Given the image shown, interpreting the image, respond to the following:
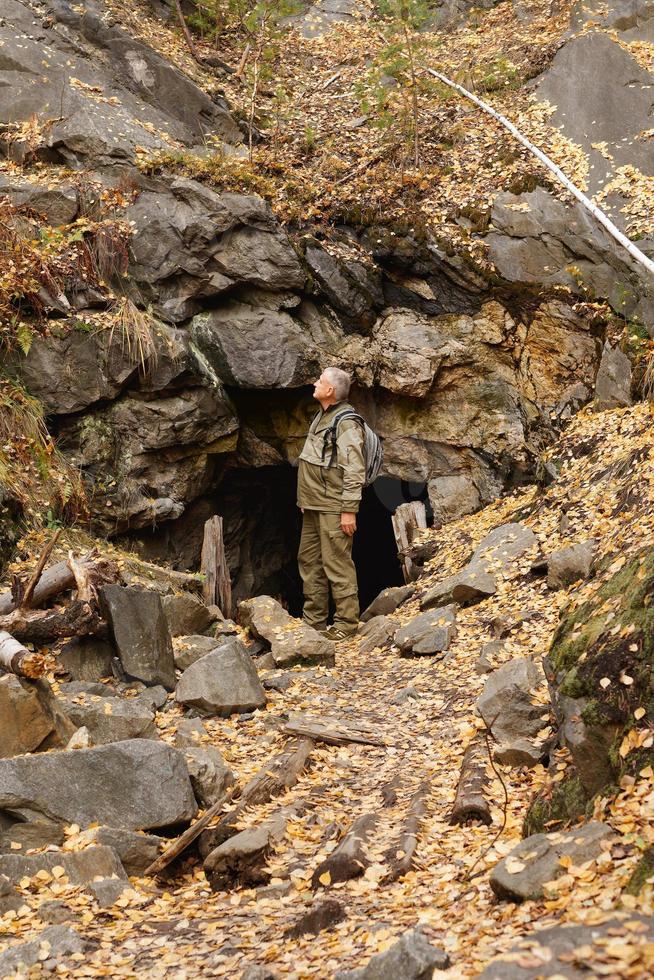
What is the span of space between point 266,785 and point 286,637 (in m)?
3.22

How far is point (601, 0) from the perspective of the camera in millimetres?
13812

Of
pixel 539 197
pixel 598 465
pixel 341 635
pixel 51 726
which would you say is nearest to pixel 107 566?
pixel 51 726

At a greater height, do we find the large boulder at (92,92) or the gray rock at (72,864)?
the large boulder at (92,92)

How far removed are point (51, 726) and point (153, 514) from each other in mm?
5562

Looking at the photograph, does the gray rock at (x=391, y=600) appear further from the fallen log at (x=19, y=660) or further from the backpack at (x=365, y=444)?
the fallen log at (x=19, y=660)

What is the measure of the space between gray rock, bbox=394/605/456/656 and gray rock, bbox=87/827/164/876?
13.3 ft

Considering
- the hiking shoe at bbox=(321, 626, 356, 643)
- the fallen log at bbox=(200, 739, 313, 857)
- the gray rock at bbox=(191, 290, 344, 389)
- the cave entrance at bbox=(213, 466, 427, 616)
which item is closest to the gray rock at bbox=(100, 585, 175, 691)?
the fallen log at bbox=(200, 739, 313, 857)

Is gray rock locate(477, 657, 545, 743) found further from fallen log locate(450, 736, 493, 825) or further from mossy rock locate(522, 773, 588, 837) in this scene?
mossy rock locate(522, 773, 588, 837)

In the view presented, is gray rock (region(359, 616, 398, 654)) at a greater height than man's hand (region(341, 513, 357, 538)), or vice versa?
man's hand (region(341, 513, 357, 538))

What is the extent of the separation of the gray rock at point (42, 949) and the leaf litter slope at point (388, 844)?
87mm

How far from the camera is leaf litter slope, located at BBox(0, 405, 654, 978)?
3.24 m

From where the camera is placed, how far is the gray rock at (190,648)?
24.9ft

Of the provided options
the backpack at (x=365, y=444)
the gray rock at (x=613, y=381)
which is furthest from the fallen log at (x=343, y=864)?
the gray rock at (x=613, y=381)

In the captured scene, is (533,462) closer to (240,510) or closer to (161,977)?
(240,510)
